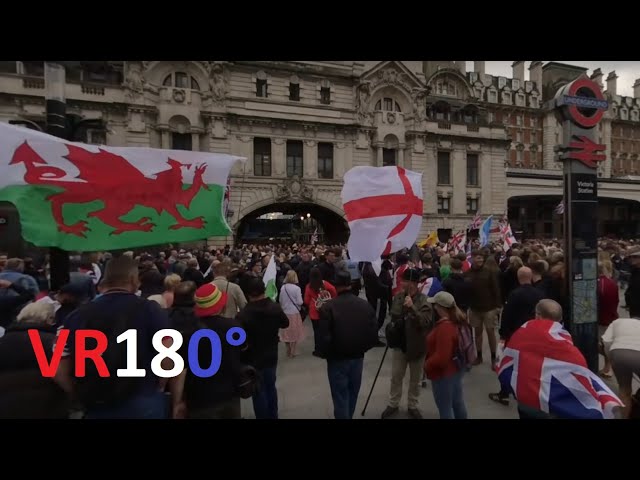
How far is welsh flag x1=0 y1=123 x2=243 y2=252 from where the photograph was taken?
327 cm

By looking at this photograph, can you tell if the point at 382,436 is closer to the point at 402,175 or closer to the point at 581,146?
the point at 402,175

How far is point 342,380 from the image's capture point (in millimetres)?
4211

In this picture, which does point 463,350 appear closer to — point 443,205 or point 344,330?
point 344,330

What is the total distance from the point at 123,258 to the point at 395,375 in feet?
11.2

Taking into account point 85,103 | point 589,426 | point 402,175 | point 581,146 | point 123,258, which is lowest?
point 589,426

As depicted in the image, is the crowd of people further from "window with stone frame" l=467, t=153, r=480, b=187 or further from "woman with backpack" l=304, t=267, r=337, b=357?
"window with stone frame" l=467, t=153, r=480, b=187

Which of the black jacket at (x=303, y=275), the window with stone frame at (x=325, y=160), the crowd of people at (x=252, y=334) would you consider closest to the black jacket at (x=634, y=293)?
the crowd of people at (x=252, y=334)

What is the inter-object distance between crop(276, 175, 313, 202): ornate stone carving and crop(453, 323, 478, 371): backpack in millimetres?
23458

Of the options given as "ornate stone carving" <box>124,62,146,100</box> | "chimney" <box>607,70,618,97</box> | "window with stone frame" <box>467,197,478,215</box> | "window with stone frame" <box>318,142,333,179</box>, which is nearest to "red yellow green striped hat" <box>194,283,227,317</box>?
"ornate stone carving" <box>124,62,146,100</box>

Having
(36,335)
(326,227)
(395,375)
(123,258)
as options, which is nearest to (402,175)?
(395,375)

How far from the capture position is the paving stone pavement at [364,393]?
4.93m

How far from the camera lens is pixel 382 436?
3418mm

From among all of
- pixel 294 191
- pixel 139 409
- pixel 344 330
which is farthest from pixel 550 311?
pixel 294 191

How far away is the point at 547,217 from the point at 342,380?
41252 mm
